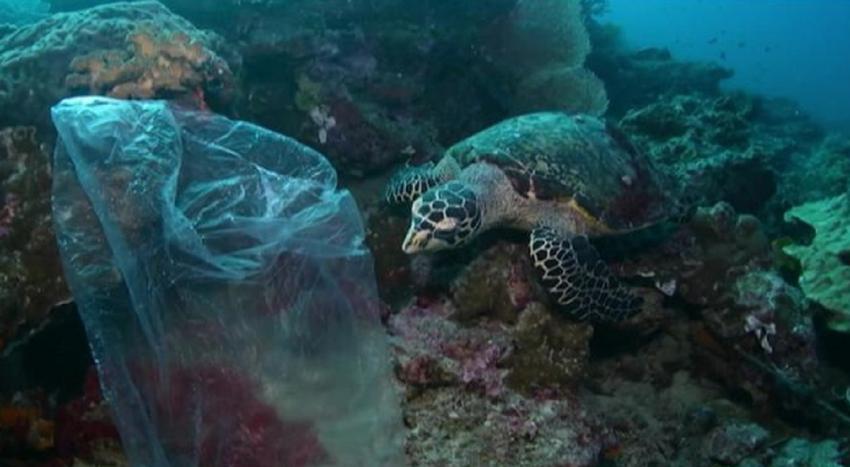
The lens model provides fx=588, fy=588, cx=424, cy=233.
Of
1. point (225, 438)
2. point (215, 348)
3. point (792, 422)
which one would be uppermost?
point (215, 348)

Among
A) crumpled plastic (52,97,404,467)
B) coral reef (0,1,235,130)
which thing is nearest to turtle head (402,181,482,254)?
crumpled plastic (52,97,404,467)

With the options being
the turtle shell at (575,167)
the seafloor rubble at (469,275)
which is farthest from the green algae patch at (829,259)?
the turtle shell at (575,167)

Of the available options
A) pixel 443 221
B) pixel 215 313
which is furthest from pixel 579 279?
pixel 215 313

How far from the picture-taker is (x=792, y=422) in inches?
158

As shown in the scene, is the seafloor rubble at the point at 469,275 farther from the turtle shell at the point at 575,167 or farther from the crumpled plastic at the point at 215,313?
the crumpled plastic at the point at 215,313

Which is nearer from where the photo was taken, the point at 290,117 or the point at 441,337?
the point at 441,337

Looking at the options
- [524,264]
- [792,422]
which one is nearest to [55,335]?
[524,264]

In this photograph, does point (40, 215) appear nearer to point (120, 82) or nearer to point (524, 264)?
point (120, 82)

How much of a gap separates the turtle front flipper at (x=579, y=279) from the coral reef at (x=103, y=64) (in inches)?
103

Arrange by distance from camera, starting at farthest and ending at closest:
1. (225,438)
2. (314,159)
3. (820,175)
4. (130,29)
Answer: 1. (820,175)
2. (130,29)
3. (314,159)
4. (225,438)

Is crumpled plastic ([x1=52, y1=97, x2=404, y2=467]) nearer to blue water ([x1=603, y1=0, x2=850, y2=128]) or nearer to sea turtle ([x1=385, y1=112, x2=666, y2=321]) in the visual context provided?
sea turtle ([x1=385, y1=112, x2=666, y2=321])

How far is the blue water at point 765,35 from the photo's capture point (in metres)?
57.8

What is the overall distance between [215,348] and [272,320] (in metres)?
0.24

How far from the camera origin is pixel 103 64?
13.3ft
